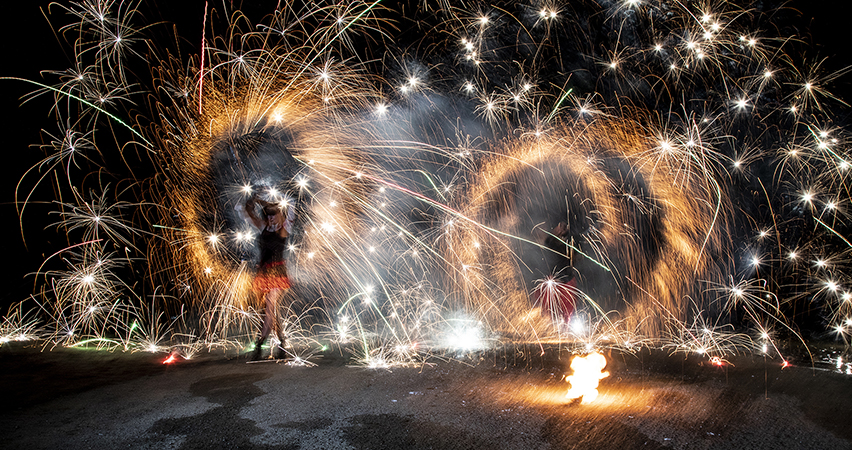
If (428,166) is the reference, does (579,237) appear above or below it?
below

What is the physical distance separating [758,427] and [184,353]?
4.96m

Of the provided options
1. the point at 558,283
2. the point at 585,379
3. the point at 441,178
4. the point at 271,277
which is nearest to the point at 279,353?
the point at 271,277

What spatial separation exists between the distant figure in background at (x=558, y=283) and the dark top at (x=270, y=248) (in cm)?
300

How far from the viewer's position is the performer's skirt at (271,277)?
4770 mm

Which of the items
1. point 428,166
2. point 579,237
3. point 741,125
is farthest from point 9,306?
point 741,125

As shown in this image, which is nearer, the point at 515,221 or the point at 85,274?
the point at 85,274

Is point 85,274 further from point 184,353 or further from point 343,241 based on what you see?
point 343,241

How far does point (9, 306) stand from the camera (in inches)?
246

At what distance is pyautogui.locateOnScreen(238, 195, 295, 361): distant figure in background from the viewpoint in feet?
15.7

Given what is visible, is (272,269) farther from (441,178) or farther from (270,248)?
(441,178)

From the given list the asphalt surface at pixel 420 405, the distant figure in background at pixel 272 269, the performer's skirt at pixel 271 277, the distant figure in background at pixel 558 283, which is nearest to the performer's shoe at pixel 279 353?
the distant figure in background at pixel 272 269

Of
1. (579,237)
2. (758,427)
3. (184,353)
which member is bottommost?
(758,427)

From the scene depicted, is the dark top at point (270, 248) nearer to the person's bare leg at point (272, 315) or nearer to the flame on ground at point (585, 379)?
the person's bare leg at point (272, 315)

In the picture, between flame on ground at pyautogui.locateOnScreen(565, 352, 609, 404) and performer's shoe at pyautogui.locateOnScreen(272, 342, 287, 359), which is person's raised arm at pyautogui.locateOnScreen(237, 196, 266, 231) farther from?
flame on ground at pyautogui.locateOnScreen(565, 352, 609, 404)
